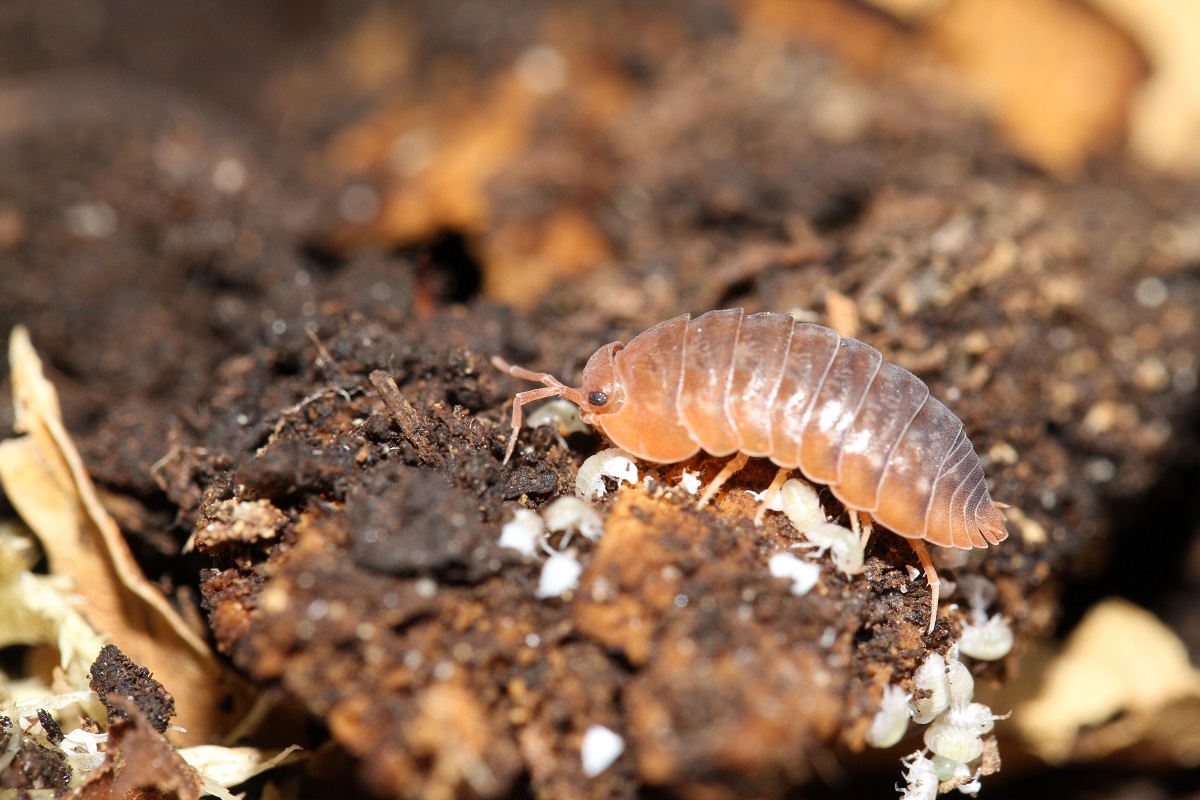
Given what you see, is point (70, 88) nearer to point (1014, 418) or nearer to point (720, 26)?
point (720, 26)

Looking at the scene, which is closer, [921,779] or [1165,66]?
[921,779]

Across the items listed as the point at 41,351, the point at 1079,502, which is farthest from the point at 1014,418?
the point at 41,351

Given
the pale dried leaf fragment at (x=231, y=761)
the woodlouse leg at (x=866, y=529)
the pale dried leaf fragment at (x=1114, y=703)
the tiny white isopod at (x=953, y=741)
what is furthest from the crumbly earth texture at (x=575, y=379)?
the pale dried leaf fragment at (x=231, y=761)

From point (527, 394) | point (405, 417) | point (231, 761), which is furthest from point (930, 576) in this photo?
point (231, 761)

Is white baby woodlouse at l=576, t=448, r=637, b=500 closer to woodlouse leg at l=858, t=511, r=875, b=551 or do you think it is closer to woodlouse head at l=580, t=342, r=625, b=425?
woodlouse head at l=580, t=342, r=625, b=425

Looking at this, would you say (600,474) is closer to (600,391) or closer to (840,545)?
(600,391)
